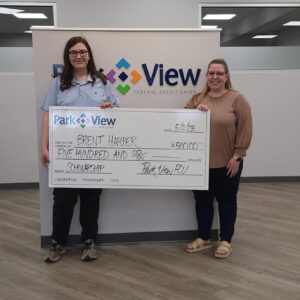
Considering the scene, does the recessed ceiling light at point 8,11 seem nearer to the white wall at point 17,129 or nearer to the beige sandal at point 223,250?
the white wall at point 17,129

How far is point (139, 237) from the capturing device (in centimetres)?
316

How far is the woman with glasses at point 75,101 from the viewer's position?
2.70m

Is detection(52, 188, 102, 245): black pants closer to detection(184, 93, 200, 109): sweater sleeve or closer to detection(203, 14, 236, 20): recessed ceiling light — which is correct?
detection(184, 93, 200, 109): sweater sleeve

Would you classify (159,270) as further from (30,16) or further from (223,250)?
(30,16)

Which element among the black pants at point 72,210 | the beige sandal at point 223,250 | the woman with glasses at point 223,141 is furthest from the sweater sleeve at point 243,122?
the black pants at point 72,210

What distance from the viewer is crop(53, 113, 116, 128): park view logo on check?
8.88 feet

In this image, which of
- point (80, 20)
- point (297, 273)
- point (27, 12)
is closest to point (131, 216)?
point (297, 273)

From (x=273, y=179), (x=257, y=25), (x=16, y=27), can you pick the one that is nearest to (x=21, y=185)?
(x=16, y=27)

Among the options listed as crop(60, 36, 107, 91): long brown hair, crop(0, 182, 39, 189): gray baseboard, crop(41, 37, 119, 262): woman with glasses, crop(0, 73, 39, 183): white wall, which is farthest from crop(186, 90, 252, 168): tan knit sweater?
crop(0, 182, 39, 189): gray baseboard

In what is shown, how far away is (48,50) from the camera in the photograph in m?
2.83

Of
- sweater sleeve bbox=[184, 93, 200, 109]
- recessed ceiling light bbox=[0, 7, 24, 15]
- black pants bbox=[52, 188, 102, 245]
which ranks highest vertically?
recessed ceiling light bbox=[0, 7, 24, 15]

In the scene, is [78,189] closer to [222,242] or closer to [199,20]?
[222,242]

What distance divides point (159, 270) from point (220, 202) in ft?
2.26

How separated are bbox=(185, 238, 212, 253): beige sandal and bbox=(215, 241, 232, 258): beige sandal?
142 mm
